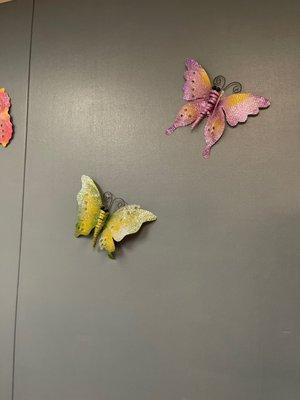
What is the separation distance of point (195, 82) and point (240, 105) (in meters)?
0.19

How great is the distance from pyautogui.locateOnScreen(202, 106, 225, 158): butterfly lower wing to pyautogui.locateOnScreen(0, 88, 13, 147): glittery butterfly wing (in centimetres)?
89

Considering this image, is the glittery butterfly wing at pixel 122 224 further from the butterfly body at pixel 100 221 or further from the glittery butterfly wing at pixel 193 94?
the glittery butterfly wing at pixel 193 94

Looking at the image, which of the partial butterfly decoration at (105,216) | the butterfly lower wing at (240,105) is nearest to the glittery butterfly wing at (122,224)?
the partial butterfly decoration at (105,216)

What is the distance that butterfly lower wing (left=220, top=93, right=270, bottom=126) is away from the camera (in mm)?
1276

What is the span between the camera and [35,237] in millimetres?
1604

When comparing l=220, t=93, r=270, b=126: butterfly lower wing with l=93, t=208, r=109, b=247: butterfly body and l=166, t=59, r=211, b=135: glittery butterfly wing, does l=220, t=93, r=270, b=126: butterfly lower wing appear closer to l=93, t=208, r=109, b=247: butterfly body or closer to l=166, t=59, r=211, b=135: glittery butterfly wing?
l=166, t=59, r=211, b=135: glittery butterfly wing

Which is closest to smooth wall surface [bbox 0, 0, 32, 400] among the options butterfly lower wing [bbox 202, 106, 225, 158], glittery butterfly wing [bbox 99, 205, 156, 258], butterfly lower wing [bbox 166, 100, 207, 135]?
glittery butterfly wing [bbox 99, 205, 156, 258]

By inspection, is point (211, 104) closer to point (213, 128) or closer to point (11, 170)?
point (213, 128)

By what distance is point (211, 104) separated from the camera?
52.5 inches

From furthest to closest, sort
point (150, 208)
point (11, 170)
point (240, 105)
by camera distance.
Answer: point (11, 170)
point (150, 208)
point (240, 105)

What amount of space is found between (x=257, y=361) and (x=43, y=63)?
4.75 feet

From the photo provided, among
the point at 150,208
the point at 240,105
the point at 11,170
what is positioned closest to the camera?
the point at 240,105

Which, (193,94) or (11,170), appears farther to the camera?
(11,170)

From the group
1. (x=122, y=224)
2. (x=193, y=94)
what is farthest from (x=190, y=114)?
(x=122, y=224)
